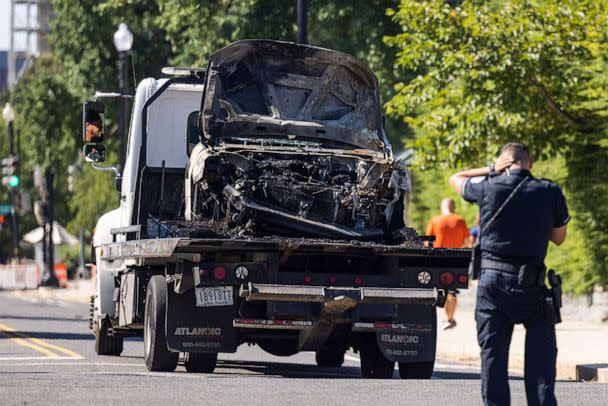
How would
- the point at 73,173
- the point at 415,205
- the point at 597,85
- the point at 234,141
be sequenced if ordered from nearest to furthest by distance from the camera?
1. the point at 234,141
2. the point at 597,85
3. the point at 415,205
4. the point at 73,173

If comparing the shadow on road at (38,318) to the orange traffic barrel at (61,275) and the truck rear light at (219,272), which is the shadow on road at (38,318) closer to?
the truck rear light at (219,272)

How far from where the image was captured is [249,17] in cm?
3406

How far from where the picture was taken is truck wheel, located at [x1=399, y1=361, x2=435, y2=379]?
14.4m

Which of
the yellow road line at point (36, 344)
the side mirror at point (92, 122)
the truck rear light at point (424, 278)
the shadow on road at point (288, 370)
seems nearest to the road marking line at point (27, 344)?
the yellow road line at point (36, 344)

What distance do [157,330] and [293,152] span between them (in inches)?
80.5

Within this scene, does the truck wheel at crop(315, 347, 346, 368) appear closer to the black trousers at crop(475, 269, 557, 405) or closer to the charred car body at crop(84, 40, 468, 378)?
the charred car body at crop(84, 40, 468, 378)

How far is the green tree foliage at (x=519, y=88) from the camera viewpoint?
21.0 m

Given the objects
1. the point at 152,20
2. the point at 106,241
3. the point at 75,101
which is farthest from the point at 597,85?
the point at 75,101

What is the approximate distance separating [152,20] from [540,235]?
1149 inches

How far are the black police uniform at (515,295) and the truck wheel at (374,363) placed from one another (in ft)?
16.4

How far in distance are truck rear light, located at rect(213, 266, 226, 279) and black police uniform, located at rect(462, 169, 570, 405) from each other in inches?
154

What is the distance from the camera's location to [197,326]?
13711 mm

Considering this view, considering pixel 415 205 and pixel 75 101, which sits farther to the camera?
pixel 75 101

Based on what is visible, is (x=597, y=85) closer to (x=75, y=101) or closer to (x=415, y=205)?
(x=415, y=205)
